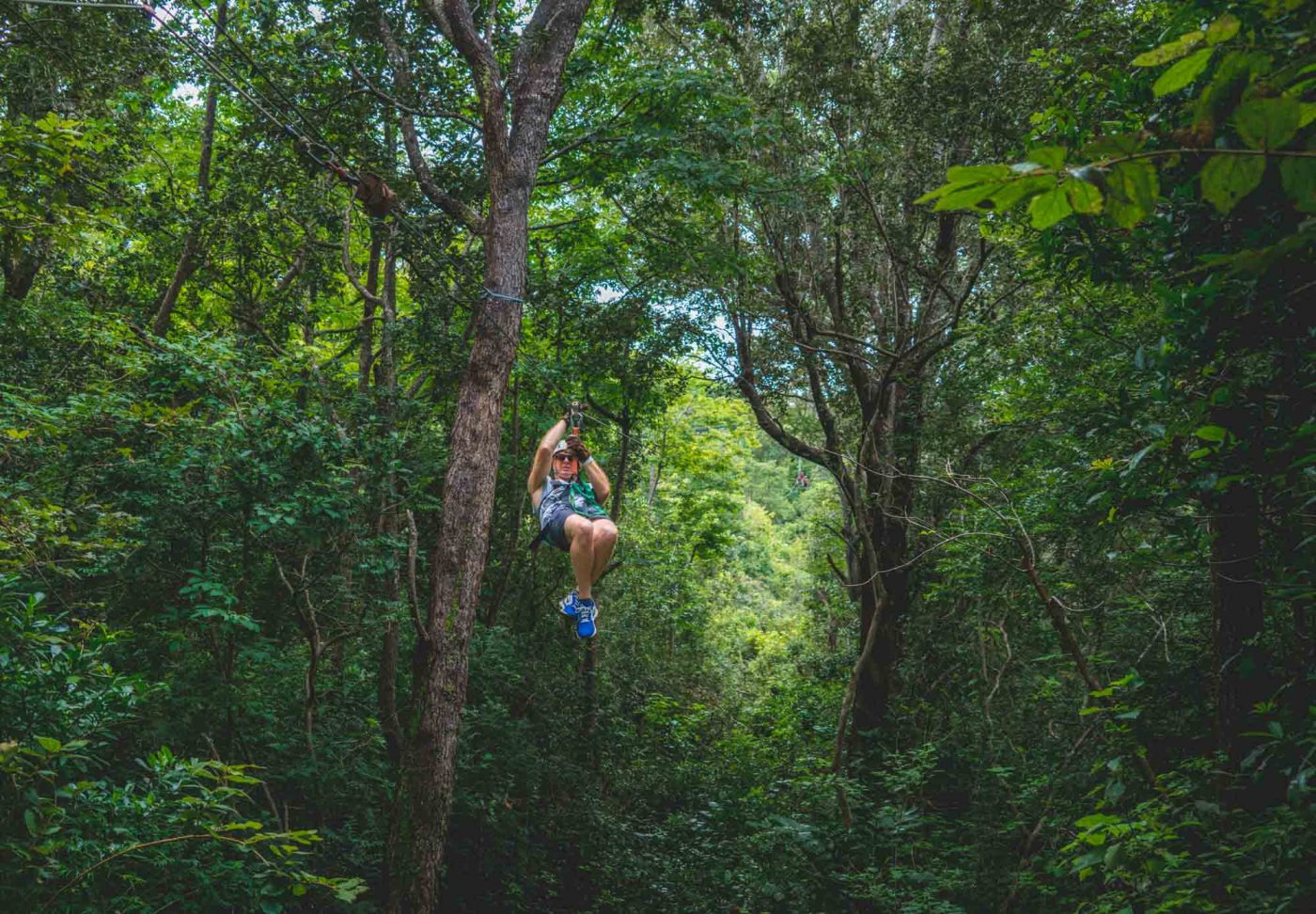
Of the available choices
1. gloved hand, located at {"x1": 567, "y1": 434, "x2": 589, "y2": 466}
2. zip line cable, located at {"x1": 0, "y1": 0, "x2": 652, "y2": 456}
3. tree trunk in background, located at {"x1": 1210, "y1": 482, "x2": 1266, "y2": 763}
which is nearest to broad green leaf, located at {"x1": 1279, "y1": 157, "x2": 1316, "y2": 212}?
tree trunk in background, located at {"x1": 1210, "y1": 482, "x2": 1266, "y2": 763}

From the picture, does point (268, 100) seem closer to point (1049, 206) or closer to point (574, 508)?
point (574, 508)

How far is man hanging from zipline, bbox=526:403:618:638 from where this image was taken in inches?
213

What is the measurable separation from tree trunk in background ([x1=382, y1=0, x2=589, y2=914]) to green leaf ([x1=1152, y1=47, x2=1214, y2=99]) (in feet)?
17.6

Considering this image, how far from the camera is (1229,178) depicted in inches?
42.3

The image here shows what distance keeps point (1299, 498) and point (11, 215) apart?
639 centimetres

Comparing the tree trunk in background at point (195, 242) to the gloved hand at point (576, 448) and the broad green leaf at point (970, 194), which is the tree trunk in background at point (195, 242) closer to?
the gloved hand at point (576, 448)

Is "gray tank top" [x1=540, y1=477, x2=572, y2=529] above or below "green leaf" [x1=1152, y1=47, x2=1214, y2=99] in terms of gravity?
below

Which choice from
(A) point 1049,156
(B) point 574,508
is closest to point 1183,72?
(A) point 1049,156

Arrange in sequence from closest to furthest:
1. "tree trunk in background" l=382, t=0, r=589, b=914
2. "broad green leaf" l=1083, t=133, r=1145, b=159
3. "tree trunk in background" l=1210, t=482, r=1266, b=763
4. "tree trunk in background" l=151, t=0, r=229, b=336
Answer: "broad green leaf" l=1083, t=133, r=1145, b=159, "tree trunk in background" l=1210, t=482, r=1266, b=763, "tree trunk in background" l=382, t=0, r=589, b=914, "tree trunk in background" l=151, t=0, r=229, b=336

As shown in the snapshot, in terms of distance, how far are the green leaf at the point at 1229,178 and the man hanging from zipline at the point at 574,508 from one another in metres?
4.55

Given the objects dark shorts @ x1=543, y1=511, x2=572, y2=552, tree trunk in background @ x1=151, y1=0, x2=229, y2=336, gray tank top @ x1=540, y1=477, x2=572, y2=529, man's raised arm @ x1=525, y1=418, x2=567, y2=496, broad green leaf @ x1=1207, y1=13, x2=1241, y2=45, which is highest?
tree trunk in background @ x1=151, y1=0, x2=229, y2=336

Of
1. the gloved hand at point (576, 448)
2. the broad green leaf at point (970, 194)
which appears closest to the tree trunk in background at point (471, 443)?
the gloved hand at point (576, 448)

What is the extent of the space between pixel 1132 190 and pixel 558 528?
4.83 meters

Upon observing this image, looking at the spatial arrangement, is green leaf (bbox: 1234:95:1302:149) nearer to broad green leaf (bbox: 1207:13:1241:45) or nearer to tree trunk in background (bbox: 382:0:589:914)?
broad green leaf (bbox: 1207:13:1241:45)
